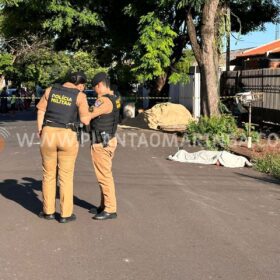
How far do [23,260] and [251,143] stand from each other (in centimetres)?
858

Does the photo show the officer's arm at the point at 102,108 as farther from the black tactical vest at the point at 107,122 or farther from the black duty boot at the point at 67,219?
the black duty boot at the point at 67,219

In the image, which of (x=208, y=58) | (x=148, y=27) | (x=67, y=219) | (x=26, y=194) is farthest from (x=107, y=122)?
(x=148, y=27)

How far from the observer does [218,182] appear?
28.8ft

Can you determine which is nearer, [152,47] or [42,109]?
[42,109]

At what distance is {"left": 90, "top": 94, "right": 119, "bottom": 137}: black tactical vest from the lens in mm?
6254

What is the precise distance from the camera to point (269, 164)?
9961mm

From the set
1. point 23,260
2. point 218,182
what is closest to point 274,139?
point 218,182

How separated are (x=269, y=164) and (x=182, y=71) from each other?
40.8 feet

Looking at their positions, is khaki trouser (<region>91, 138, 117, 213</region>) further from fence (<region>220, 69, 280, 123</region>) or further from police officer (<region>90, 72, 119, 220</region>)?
fence (<region>220, 69, 280, 123</region>)

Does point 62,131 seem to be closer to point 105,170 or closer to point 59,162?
point 59,162

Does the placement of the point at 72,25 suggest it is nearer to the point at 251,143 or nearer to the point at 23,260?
the point at 251,143

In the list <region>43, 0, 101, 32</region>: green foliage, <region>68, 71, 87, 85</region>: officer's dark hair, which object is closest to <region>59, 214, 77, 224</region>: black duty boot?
<region>68, 71, 87, 85</region>: officer's dark hair

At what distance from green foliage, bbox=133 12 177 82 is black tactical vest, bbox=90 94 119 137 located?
443 inches

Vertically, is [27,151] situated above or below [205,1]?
below
